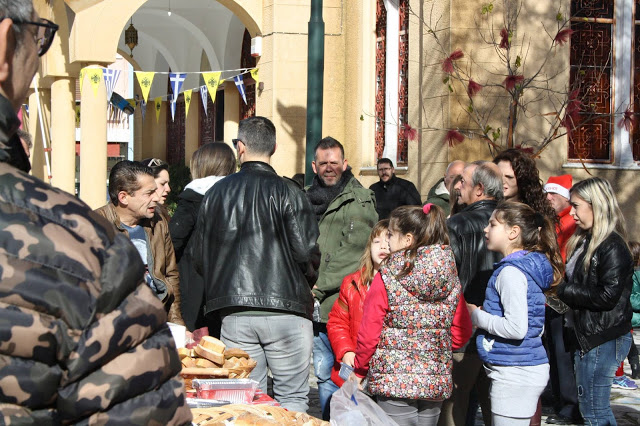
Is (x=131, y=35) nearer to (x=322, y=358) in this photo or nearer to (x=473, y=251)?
(x=322, y=358)

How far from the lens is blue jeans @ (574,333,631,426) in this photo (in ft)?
18.7

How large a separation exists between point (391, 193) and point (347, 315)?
21.9 ft

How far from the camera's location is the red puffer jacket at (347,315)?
5.20 metres

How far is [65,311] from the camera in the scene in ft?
4.78

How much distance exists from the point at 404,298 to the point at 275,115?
10.9 m

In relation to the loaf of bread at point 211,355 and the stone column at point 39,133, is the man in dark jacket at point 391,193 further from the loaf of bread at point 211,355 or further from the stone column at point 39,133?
the stone column at point 39,133

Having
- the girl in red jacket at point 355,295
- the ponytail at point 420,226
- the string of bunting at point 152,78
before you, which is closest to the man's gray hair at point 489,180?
the girl in red jacket at point 355,295

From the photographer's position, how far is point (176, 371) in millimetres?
1654

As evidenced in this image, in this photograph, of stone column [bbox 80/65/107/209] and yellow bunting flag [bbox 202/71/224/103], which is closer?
stone column [bbox 80/65/107/209]

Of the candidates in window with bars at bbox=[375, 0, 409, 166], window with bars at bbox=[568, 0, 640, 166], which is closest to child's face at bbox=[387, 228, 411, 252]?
window with bars at bbox=[568, 0, 640, 166]

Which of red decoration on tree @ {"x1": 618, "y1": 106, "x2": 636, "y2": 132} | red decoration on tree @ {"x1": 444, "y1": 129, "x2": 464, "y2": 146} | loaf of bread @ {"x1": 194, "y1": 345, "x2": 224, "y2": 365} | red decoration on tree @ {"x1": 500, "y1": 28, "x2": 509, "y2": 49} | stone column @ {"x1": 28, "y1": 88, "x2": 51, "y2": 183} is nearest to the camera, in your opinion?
loaf of bread @ {"x1": 194, "y1": 345, "x2": 224, "y2": 365}

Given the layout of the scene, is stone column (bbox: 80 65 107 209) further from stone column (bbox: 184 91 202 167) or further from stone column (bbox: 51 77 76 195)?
stone column (bbox: 184 91 202 167)

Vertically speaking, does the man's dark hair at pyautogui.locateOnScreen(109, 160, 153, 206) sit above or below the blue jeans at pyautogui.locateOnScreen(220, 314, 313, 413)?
above

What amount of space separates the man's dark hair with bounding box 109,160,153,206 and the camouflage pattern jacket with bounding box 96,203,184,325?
0.36 feet
